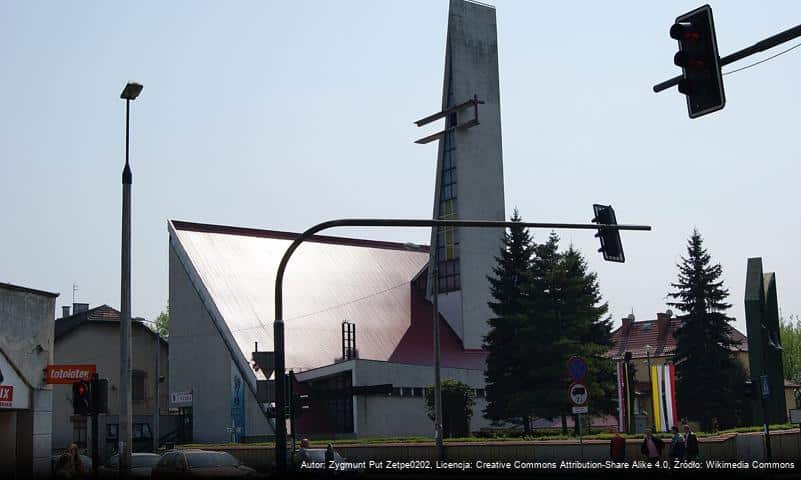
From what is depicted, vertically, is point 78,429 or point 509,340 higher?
point 509,340

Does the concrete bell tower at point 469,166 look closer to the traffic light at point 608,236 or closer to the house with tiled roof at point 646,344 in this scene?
the house with tiled roof at point 646,344

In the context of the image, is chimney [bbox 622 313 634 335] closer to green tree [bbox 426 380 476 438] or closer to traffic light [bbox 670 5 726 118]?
green tree [bbox 426 380 476 438]

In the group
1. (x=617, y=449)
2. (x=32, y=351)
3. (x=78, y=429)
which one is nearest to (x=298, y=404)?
(x=32, y=351)

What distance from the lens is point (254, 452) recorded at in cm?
4103

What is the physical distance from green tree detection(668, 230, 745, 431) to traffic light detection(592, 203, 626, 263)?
38667 mm

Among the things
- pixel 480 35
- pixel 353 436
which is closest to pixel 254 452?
pixel 353 436

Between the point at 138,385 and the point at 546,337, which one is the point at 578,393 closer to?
the point at 546,337

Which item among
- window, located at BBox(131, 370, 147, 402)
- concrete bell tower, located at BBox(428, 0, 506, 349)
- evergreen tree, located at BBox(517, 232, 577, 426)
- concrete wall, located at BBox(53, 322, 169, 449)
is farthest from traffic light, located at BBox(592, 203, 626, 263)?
window, located at BBox(131, 370, 147, 402)

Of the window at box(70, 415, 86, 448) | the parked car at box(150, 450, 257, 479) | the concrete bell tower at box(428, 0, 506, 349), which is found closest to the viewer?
the parked car at box(150, 450, 257, 479)

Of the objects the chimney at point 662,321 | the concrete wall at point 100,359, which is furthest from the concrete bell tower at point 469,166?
the chimney at point 662,321

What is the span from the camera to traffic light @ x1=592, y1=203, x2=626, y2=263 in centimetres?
1928

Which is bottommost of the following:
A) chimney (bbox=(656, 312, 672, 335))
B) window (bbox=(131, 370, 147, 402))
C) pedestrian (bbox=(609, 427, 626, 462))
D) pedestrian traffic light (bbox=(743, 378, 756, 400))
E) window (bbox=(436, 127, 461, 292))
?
pedestrian (bbox=(609, 427, 626, 462))

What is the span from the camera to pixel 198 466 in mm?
24469

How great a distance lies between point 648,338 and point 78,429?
145ft
